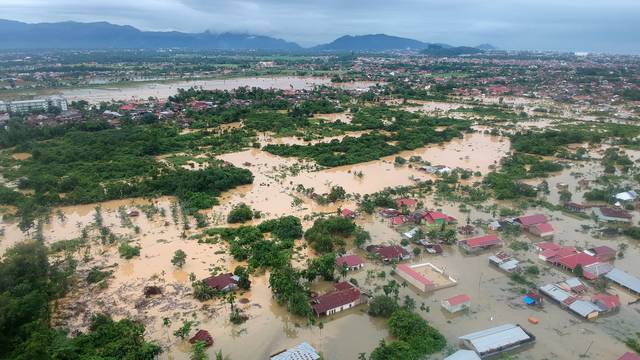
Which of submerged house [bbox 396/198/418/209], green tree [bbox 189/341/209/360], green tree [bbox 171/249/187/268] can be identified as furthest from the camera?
submerged house [bbox 396/198/418/209]

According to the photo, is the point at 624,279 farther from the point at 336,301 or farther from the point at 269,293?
the point at 269,293

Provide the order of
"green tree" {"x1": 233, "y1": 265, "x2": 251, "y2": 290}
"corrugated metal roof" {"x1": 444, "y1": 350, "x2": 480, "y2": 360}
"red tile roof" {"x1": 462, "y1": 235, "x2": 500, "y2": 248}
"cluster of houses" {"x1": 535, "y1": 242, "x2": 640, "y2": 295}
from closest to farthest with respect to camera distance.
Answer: "corrugated metal roof" {"x1": 444, "y1": 350, "x2": 480, "y2": 360} < "green tree" {"x1": 233, "y1": 265, "x2": 251, "y2": 290} < "cluster of houses" {"x1": 535, "y1": 242, "x2": 640, "y2": 295} < "red tile roof" {"x1": 462, "y1": 235, "x2": 500, "y2": 248}

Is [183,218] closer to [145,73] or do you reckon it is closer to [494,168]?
[494,168]

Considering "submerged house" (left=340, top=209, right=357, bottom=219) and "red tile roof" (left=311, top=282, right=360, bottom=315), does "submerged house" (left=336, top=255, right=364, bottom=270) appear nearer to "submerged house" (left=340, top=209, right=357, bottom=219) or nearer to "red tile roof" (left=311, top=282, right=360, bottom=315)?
"red tile roof" (left=311, top=282, right=360, bottom=315)

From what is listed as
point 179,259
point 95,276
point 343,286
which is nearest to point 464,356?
point 343,286

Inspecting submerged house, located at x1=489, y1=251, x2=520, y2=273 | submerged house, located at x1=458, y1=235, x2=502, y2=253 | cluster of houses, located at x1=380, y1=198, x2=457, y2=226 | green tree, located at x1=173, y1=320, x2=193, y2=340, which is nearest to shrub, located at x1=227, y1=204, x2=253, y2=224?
cluster of houses, located at x1=380, y1=198, x2=457, y2=226

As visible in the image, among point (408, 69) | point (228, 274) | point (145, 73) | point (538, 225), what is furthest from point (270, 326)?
point (408, 69)
